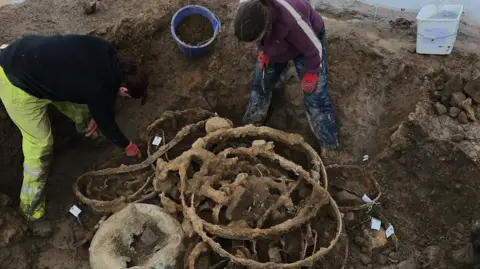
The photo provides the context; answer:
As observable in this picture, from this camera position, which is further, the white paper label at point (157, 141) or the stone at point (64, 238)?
the white paper label at point (157, 141)

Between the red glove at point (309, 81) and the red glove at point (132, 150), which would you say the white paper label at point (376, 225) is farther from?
the red glove at point (132, 150)

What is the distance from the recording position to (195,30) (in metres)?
4.83

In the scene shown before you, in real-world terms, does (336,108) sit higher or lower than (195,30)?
lower

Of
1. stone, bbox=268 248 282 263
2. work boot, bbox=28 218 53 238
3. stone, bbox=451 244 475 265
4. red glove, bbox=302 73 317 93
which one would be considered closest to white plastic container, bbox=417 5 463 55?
red glove, bbox=302 73 317 93

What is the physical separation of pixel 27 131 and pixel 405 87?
3034 millimetres

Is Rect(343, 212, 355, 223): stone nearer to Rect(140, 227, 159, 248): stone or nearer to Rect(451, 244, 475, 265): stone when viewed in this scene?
Rect(451, 244, 475, 265): stone

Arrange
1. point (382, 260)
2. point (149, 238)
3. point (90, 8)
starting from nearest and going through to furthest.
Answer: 1. point (149, 238)
2. point (382, 260)
3. point (90, 8)

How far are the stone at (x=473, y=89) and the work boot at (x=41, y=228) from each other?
3.52 meters

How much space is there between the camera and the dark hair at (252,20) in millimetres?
3516

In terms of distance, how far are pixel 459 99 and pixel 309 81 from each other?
1.21 m

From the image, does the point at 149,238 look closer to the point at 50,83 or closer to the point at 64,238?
the point at 64,238

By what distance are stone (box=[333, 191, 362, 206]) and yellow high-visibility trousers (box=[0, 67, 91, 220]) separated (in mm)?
2204

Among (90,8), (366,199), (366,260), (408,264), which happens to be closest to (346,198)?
(366,199)

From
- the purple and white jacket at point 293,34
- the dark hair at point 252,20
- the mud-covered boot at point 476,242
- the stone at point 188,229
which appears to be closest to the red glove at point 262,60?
the purple and white jacket at point 293,34
